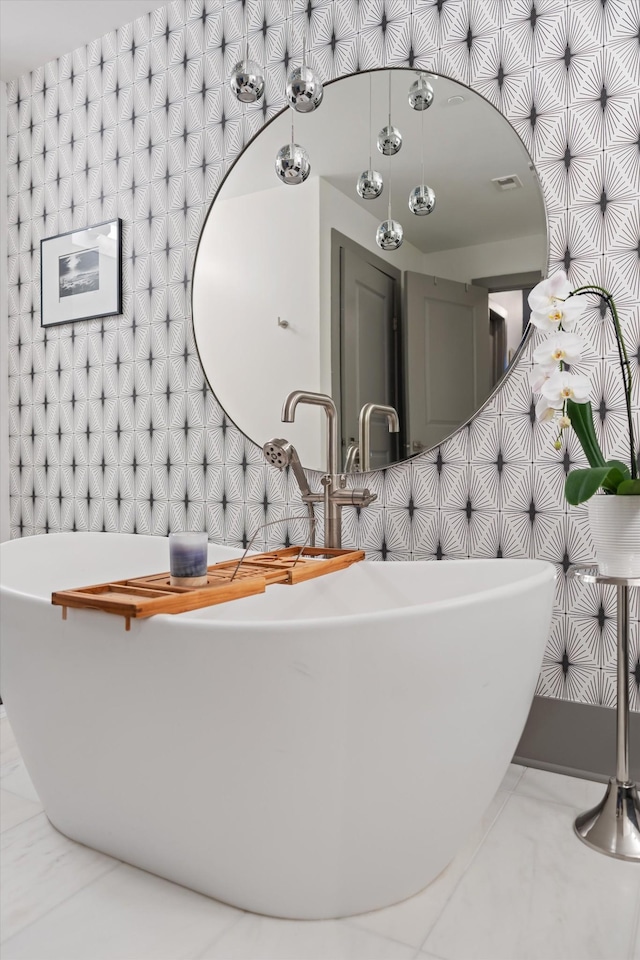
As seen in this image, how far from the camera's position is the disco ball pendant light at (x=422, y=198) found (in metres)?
1.91

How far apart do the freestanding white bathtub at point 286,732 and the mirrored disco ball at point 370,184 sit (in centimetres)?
123

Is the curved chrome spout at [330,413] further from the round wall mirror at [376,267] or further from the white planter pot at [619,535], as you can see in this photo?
the white planter pot at [619,535]

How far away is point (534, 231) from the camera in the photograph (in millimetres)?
1769

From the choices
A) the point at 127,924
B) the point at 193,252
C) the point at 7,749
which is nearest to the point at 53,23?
the point at 193,252

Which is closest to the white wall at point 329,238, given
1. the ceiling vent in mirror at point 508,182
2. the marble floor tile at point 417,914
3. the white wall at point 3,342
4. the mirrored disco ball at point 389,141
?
the mirrored disco ball at point 389,141

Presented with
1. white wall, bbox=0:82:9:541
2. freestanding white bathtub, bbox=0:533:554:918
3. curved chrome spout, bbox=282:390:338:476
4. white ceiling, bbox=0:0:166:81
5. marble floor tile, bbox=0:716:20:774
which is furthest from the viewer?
white wall, bbox=0:82:9:541

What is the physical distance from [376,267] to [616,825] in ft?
4.97

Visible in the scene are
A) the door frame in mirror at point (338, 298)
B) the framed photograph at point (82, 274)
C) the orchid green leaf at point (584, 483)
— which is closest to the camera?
the orchid green leaf at point (584, 483)

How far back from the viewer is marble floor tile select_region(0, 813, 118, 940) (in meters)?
1.23

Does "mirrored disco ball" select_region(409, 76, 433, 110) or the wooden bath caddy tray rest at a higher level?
"mirrored disco ball" select_region(409, 76, 433, 110)

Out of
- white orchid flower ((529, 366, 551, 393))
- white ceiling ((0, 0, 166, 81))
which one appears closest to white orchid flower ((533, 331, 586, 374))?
white orchid flower ((529, 366, 551, 393))

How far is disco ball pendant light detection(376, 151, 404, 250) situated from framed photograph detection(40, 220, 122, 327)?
1095 mm

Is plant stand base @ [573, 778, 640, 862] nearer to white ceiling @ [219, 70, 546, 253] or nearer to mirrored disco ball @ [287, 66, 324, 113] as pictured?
white ceiling @ [219, 70, 546, 253]

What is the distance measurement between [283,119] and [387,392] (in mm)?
958
